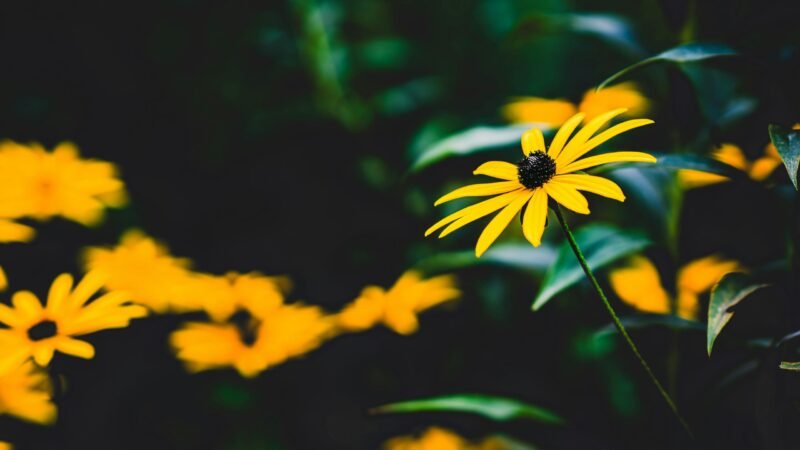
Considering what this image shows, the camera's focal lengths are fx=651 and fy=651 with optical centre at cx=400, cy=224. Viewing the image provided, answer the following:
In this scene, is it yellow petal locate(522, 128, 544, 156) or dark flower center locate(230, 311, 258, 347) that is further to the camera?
dark flower center locate(230, 311, 258, 347)

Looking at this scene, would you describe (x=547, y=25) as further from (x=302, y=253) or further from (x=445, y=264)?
(x=302, y=253)

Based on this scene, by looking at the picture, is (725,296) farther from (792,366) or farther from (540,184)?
(540,184)

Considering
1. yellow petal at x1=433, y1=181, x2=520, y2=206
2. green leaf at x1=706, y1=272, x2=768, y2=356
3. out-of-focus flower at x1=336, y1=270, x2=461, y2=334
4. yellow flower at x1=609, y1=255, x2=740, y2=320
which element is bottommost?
green leaf at x1=706, y1=272, x2=768, y2=356

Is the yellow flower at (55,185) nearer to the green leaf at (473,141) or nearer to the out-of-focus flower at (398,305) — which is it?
the out-of-focus flower at (398,305)

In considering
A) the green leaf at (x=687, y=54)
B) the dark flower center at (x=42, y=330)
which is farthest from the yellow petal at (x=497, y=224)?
the dark flower center at (x=42, y=330)

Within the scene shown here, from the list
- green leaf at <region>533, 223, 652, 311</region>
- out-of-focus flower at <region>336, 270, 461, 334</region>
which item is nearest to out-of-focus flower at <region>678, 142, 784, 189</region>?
green leaf at <region>533, 223, 652, 311</region>

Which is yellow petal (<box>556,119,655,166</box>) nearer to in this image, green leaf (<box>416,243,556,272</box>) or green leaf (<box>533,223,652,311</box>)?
green leaf (<box>533,223,652,311</box>)

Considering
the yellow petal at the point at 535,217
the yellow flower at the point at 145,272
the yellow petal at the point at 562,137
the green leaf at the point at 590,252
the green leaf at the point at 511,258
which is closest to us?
the yellow petal at the point at 535,217
